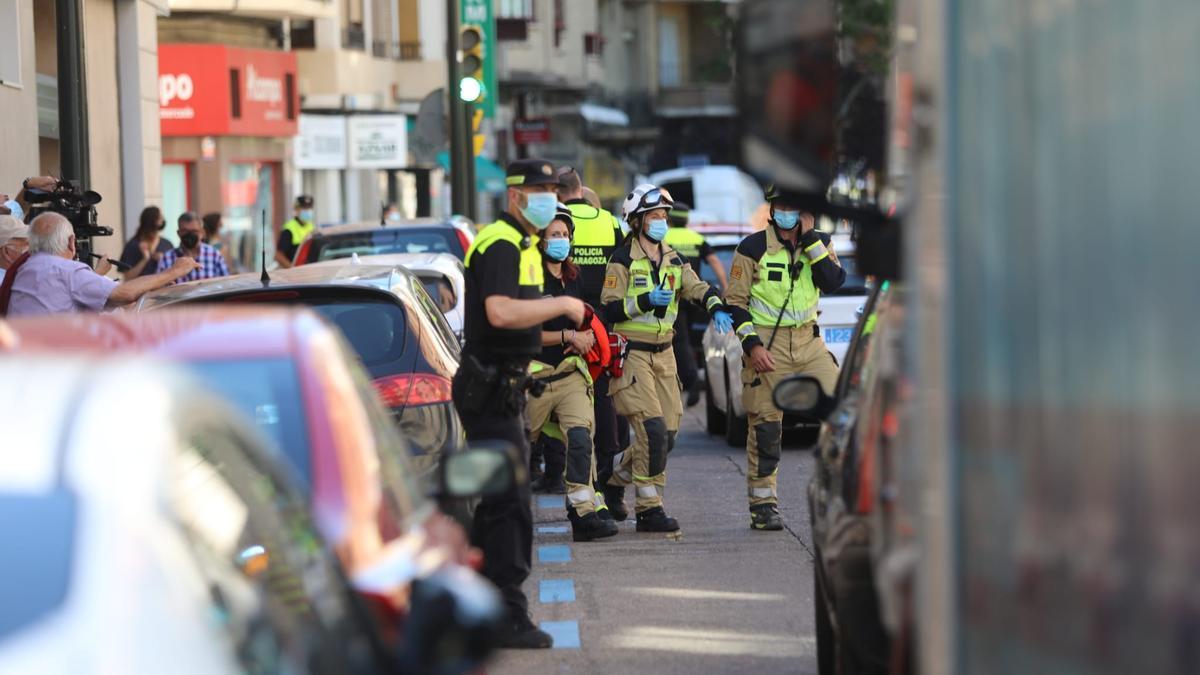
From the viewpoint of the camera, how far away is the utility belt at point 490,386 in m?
8.16

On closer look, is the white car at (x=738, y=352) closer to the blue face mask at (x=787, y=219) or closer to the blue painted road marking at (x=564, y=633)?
the blue face mask at (x=787, y=219)

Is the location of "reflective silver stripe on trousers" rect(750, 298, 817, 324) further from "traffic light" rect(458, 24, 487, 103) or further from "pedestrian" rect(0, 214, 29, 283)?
"traffic light" rect(458, 24, 487, 103)

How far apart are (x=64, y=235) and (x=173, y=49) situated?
21.2 meters

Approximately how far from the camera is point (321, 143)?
112 ft

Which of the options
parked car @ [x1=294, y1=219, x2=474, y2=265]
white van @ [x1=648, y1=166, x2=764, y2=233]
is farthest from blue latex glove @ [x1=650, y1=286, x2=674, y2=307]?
white van @ [x1=648, y1=166, x2=764, y2=233]

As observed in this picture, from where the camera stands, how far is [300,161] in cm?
3381

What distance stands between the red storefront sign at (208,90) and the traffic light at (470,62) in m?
8.72

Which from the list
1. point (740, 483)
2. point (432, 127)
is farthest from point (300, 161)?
point (740, 483)

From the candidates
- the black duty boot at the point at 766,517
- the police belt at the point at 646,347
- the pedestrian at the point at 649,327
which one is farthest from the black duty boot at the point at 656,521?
the police belt at the point at 646,347

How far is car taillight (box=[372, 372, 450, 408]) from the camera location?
903cm

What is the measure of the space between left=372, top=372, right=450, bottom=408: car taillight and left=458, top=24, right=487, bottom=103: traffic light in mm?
13958

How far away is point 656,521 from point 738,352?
4.84 metres

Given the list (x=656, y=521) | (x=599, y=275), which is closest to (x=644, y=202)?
(x=599, y=275)

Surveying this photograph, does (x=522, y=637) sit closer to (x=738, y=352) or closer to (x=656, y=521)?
(x=656, y=521)
